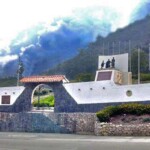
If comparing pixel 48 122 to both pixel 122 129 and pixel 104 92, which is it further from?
pixel 122 129

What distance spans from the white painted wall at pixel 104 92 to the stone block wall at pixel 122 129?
3708mm

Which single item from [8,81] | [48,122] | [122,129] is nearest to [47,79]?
[48,122]

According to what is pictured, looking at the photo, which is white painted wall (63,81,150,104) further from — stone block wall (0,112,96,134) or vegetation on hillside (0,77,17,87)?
vegetation on hillside (0,77,17,87)

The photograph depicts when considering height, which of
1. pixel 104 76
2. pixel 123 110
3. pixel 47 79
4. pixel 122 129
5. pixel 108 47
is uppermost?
pixel 108 47

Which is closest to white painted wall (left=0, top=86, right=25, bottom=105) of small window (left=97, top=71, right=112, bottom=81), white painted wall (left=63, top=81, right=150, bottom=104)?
white painted wall (left=63, top=81, right=150, bottom=104)

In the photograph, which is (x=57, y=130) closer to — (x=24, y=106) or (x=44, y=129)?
(x=44, y=129)

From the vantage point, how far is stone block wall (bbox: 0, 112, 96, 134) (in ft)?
87.7

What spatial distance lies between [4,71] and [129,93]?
54745 millimetres

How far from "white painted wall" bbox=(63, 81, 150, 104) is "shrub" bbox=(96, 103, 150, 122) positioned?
1.34 meters

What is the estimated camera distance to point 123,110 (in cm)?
2470

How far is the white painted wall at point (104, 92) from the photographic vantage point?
26203mm

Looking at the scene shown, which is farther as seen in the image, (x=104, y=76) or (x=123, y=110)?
(x=104, y=76)

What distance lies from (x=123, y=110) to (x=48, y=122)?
6399 millimetres

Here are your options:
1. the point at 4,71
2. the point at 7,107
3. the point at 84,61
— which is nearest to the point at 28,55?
the point at 4,71
